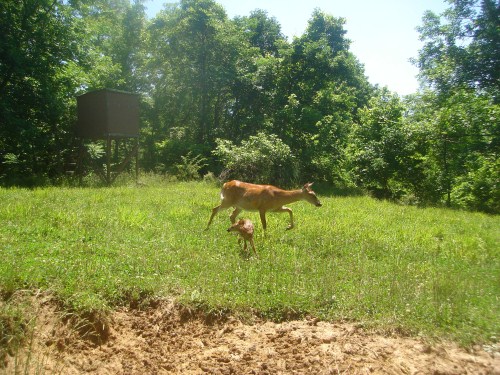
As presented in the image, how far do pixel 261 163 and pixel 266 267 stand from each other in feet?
41.7

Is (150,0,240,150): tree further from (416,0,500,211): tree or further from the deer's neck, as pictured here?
the deer's neck

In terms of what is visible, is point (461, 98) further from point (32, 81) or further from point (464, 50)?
point (32, 81)

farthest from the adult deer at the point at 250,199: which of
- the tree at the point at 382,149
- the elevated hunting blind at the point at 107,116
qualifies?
the tree at the point at 382,149

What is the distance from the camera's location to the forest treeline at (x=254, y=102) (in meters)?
17.6

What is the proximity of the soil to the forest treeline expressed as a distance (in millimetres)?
12196

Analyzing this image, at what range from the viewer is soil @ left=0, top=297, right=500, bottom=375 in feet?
14.7

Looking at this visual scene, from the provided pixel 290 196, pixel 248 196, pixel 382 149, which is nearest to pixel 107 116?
pixel 248 196

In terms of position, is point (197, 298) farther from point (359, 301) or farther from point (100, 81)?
point (100, 81)

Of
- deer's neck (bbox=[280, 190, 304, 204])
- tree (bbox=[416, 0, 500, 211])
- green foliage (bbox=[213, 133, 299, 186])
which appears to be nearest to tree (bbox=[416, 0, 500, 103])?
tree (bbox=[416, 0, 500, 211])

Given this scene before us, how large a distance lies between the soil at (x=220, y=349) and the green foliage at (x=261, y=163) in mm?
13932

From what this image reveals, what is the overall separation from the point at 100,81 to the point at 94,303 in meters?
22.3

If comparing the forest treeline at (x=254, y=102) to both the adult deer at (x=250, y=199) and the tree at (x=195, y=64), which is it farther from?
the adult deer at (x=250, y=199)

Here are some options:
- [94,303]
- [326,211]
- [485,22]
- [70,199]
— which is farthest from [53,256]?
[485,22]

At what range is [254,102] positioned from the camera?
25.8 metres
